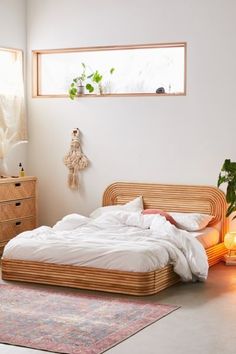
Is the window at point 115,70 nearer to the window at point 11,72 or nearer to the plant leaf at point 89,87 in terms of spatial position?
the plant leaf at point 89,87

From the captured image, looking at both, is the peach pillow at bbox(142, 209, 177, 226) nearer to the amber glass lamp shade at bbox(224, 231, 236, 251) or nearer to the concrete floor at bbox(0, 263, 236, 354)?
the amber glass lamp shade at bbox(224, 231, 236, 251)

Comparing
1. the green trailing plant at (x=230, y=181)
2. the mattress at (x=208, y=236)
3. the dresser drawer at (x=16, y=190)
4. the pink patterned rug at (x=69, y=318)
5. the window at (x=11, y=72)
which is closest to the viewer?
the pink patterned rug at (x=69, y=318)

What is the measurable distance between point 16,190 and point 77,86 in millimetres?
1392

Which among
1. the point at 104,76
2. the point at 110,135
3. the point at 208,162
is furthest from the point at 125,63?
the point at 208,162

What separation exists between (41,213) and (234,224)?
2.37 m

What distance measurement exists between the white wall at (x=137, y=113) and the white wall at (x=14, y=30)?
9cm

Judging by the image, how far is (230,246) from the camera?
727 cm

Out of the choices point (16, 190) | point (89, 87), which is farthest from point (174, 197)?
point (16, 190)

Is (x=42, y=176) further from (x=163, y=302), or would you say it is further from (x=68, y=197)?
(x=163, y=302)

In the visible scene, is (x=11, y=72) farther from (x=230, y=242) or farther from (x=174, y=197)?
(x=230, y=242)

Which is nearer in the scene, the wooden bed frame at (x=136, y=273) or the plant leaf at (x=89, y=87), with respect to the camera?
the wooden bed frame at (x=136, y=273)

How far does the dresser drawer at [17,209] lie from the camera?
774cm

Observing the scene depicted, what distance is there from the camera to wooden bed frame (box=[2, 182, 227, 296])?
6.00 m

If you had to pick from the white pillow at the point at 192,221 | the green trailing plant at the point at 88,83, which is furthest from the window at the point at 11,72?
the white pillow at the point at 192,221
